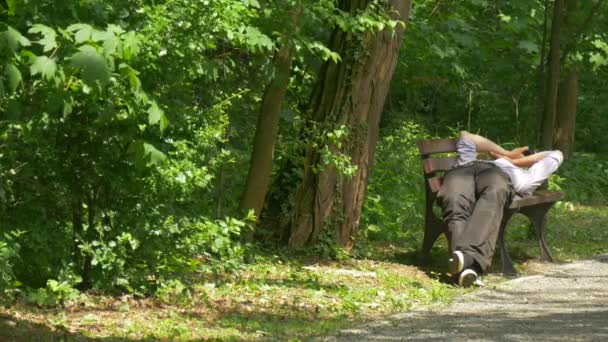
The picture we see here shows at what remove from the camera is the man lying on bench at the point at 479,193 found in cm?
970

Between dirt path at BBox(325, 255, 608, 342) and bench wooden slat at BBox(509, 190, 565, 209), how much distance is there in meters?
0.67

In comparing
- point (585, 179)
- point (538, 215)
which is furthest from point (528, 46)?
point (538, 215)

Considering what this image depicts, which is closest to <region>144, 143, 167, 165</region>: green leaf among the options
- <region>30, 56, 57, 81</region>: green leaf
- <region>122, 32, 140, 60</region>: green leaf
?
<region>122, 32, 140, 60</region>: green leaf

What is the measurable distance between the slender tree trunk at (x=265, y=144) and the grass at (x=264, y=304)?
0.59 metres

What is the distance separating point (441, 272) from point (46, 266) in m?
4.15

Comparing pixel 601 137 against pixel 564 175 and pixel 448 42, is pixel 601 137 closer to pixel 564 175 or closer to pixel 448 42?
pixel 564 175

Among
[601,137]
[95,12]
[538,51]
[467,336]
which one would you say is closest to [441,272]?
[467,336]

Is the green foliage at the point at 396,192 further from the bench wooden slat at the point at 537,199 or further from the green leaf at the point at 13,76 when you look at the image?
the green leaf at the point at 13,76

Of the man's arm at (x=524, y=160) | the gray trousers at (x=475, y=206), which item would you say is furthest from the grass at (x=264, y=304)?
the man's arm at (x=524, y=160)

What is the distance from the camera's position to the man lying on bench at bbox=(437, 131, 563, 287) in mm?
9695

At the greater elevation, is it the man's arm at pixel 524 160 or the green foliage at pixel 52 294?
the man's arm at pixel 524 160

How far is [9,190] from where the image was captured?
7117 mm

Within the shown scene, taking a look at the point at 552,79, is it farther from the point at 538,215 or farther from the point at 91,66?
the point at 91,66

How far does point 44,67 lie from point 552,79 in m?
9.52
